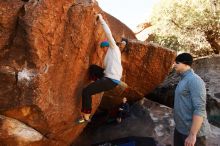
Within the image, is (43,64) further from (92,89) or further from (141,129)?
(141,129)

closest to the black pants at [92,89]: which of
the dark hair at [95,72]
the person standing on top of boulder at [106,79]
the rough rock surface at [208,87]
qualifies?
the person standing on top of boulder at [106,79]

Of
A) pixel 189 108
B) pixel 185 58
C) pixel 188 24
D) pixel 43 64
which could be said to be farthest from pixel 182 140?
pixel 188 24

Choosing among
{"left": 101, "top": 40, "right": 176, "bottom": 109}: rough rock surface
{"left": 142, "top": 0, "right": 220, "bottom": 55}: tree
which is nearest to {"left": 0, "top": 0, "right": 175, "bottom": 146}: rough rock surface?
{"left": 101, "top": 40, "right": 176, "bottom": 109}: rough rock surface

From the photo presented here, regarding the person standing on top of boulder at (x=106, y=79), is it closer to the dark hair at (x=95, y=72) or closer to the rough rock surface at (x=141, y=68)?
the dark hair at (x=95, y=72)

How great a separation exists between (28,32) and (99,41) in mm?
1915

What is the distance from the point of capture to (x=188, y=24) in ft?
54.2

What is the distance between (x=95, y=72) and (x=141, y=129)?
3.11 meters

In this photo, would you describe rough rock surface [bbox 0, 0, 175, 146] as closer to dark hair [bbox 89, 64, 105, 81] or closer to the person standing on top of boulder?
dark hair [bbox 89, 64, 105, 81]

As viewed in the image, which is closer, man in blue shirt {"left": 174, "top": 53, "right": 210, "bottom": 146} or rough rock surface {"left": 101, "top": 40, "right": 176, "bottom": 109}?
man in blue shirt {"left": 174, "top": 53, "right": 210, "bottom": 146}

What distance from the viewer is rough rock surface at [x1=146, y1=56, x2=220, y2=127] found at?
12.9 m

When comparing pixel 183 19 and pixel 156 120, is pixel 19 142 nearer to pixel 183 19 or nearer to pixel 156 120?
pixel 156 120

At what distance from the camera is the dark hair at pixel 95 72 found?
26.3ft

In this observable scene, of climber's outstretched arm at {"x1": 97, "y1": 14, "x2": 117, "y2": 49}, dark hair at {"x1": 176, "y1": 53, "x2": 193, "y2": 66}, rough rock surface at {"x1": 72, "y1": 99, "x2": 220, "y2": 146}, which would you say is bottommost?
rough rock surface at {"x1": 72, "y1": 99, "x2": 220, "y2": 146}

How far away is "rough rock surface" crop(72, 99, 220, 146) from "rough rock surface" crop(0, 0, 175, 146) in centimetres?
235
